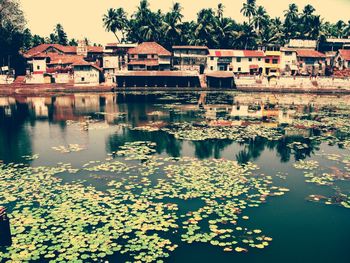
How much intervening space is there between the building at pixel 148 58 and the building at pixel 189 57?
3.45 metres

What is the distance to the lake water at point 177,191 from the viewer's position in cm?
1184

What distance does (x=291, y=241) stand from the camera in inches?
492

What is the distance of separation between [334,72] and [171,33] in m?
42.4

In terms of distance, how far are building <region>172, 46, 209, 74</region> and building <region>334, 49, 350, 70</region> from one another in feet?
113

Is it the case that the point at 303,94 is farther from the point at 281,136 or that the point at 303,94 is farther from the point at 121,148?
the point at 121,148

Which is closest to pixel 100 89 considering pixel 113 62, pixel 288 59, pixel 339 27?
pixel 113 62

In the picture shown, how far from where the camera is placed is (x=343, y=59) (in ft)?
254

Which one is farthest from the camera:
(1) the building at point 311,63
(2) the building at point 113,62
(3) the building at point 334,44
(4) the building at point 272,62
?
(3) the building at point 334,44

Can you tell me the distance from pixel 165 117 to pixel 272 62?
161 feet

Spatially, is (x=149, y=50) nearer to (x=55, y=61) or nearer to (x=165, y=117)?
(x=55, y=61)

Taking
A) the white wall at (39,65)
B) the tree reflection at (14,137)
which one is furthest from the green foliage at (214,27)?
the tree reflection at (14,137)

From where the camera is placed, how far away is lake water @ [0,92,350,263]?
1184cm

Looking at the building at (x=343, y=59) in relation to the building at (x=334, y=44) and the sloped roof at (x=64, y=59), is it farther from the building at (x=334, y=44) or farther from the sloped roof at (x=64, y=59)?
the sloped roof at (x=64, y=59)

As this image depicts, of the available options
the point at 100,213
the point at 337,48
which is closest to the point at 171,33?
the point at 337,48
